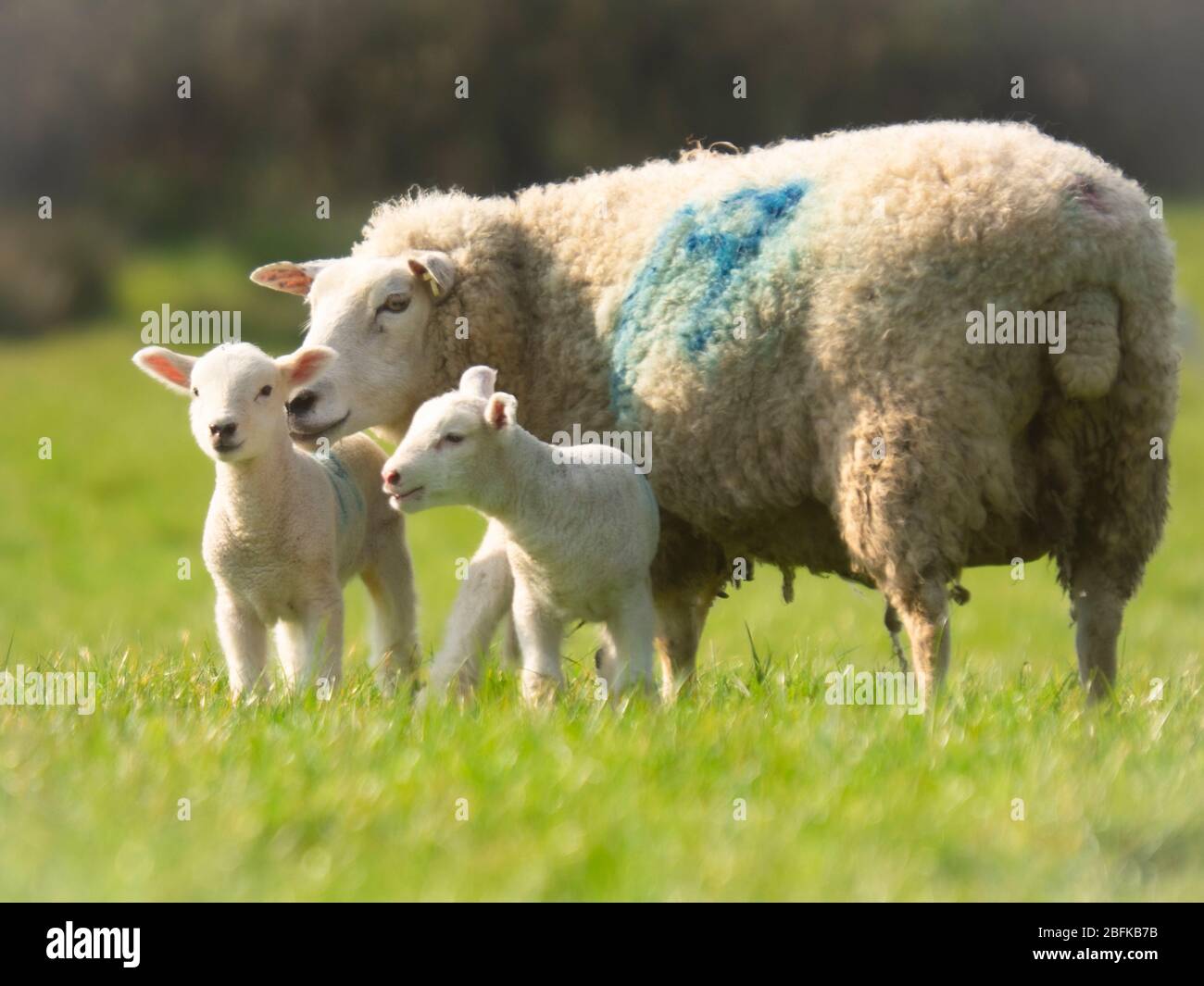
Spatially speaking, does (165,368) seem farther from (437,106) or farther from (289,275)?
(437,106)

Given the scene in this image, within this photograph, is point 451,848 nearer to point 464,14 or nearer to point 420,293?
point 420,293

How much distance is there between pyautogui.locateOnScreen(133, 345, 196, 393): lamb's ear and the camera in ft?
17.4

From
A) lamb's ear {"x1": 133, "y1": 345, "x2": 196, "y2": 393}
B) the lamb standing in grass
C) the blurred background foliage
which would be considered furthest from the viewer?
the blurred background foliage

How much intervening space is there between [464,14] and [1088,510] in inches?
947

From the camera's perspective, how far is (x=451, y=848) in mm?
3699

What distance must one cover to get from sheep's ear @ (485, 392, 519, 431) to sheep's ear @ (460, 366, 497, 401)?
144mm

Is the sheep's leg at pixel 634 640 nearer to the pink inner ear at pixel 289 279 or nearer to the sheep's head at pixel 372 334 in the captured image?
the sheep's head at pixel 372 334

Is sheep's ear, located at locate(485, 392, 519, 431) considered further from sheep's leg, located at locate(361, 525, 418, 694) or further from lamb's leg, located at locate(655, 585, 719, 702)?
lamb's leg, located at locate(655, 585, 719, 702)

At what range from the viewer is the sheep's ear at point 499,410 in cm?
497

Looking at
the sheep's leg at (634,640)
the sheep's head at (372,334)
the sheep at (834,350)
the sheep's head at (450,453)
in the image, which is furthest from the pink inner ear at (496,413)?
the sheep's head at (372,334)

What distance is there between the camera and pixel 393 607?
611 centimetres

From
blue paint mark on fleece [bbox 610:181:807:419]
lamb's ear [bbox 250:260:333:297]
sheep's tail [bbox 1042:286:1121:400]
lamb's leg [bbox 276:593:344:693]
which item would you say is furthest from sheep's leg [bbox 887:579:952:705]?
lamb's ear [bbox 250:260:333:297]

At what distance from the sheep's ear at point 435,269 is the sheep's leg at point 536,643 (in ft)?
3.91

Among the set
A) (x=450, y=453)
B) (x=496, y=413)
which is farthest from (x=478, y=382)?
(x=450, y=453)
